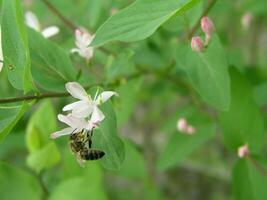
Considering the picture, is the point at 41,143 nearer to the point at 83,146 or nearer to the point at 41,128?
the point at 41,128

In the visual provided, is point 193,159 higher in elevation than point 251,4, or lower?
lower

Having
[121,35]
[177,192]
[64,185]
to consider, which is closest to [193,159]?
[177,192]

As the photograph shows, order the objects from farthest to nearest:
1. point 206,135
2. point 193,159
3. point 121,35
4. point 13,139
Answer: point 193,159 < point 13,139 < point 206,135 < point 121,35

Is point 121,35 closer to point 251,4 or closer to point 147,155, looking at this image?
point 251,4

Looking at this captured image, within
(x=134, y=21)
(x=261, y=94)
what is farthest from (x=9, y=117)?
(x=261, y=94)

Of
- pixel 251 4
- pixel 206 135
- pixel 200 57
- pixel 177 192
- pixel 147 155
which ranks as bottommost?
pixel 177 192

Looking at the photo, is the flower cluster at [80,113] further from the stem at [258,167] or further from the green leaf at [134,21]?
the stem at [258,167]

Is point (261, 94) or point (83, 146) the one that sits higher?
point (83, 146)
